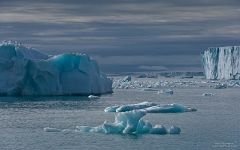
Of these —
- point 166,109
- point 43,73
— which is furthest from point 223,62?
point 166,109

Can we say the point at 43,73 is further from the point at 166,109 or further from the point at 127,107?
the point at 166,109

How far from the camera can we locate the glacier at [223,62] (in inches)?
3073

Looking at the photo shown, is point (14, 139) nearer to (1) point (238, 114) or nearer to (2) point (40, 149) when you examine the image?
(2) point (40, 149)

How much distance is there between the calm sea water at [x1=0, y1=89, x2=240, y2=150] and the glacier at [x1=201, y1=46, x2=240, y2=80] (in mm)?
42590

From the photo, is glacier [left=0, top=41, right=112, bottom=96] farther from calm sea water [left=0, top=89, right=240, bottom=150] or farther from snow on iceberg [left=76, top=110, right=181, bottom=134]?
snow on iceberg [left=76, top=110, right=181, bottom=134]

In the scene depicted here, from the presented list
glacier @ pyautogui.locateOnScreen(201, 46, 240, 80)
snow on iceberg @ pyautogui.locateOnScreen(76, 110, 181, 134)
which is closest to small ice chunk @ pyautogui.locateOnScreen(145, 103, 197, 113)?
snow on iceberg @ pyautogui.locateOnScreen(76, 110, 181, 134)

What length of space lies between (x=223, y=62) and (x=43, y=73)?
44.1m

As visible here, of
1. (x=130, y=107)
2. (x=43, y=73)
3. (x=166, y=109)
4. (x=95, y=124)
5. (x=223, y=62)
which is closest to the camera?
(x=95, y=124)

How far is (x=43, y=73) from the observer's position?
40.6m

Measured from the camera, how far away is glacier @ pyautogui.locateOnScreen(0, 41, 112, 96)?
40.2 meters

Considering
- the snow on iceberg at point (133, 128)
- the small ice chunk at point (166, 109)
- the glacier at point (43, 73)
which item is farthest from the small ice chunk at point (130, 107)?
the glacier at point (43, 73)

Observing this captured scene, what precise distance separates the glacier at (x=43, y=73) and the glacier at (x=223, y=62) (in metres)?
36.6

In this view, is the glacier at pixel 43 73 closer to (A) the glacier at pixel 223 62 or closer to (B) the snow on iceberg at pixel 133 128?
(B) the snow on iceberg at pixel 133 128

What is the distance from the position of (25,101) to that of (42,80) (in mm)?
2524
